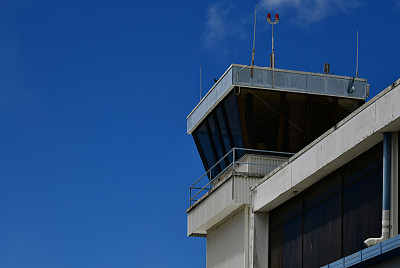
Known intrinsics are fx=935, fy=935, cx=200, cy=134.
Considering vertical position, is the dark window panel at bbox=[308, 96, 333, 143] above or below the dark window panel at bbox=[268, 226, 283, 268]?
above

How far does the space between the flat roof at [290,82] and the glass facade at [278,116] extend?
0.20m

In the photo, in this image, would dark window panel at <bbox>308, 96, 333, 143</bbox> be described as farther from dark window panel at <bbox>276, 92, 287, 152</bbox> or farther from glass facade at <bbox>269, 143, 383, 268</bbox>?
glass facade at <bbox>269, 143, 383, 268</bbox>

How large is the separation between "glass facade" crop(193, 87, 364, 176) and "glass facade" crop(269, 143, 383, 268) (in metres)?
3.45

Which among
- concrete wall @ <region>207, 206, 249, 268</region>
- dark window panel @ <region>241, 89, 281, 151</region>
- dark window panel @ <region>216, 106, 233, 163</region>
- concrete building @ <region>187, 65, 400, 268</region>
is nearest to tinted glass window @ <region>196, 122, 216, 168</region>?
concrete building @ <region>187, 65, 400, 268</region>

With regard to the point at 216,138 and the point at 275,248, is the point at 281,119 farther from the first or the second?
the point at 275,248


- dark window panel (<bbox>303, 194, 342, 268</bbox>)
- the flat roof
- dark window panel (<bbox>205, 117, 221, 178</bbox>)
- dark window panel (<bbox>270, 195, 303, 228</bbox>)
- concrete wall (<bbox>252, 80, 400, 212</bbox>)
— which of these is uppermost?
the flat roof

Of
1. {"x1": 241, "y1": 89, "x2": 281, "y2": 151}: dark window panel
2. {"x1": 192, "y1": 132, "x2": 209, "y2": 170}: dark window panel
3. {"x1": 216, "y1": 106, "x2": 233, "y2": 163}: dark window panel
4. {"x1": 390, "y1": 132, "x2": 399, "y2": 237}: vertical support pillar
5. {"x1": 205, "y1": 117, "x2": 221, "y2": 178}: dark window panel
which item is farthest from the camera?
{"x1": 192, "y1": 132, "x2": 209, "y2": 170}: dark window panel

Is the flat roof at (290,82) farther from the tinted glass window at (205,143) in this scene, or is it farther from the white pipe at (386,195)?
the white pipe at (386,195)

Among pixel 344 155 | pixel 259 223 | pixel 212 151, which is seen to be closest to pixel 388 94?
pixel 344 155

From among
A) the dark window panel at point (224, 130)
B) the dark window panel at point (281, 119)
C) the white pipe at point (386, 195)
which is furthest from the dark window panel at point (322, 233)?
the dark window panel at point (224, 130)

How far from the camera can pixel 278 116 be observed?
30719mm

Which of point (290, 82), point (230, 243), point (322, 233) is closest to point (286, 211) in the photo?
point (322, 233)

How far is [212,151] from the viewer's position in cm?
3366

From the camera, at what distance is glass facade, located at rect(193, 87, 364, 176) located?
100 feet
